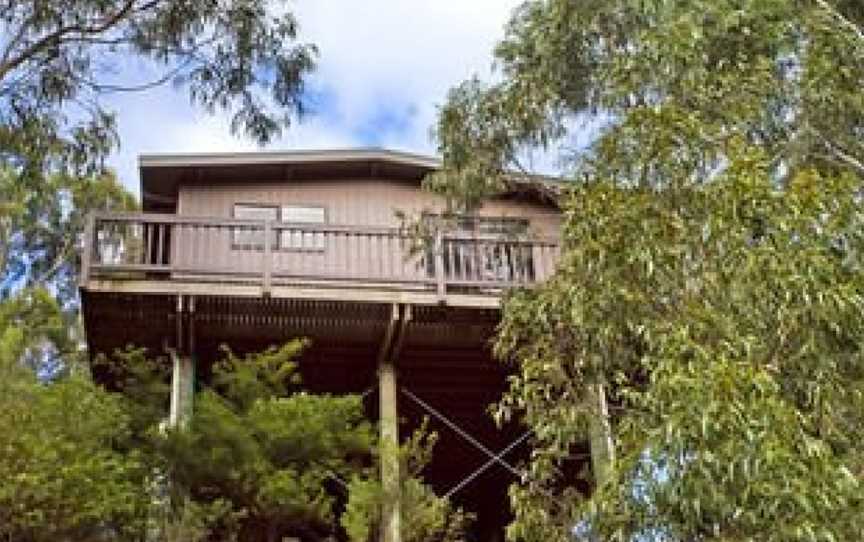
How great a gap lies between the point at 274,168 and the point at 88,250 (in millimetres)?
4308

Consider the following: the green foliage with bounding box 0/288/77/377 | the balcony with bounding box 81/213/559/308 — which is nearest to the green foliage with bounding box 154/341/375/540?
the balcony with bounding box 81/213/559/308

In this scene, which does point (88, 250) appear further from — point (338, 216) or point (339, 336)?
point (338, 216)

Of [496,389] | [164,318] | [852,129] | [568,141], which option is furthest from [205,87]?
[852,129]

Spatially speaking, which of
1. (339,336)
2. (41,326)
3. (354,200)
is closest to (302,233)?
(339,336)

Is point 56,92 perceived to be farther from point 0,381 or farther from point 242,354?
point 0,381

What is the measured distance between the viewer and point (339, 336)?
1346 centimetres

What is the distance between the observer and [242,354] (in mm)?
13609

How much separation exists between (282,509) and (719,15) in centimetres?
615

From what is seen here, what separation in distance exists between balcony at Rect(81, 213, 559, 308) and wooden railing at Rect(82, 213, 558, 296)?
0.01 metres

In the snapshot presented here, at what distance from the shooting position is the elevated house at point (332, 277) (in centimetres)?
1284

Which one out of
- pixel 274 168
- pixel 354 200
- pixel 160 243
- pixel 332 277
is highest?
pixel 274 168

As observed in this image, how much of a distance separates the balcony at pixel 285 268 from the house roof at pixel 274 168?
1394 millimetres

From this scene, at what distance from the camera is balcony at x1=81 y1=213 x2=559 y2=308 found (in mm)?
12719

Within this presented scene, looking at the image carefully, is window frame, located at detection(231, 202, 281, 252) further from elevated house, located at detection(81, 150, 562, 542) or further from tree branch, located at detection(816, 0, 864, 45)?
tree branch, located at detection(816, 0, 864, 45)
